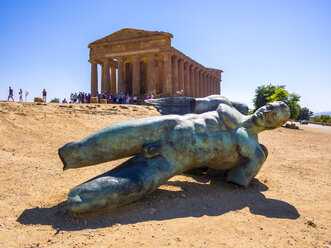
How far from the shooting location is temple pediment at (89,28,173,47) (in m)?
26.9

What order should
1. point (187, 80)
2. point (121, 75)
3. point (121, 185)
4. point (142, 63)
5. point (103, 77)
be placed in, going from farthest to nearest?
point (142, 63) → point (187, 80) → point (103, 77) → point (121, 75) → point (121, 185)

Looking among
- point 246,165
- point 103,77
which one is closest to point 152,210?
point 246,165

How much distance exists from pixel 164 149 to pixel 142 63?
3172cm

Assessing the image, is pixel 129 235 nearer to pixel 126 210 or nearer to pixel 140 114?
pixel 126 210

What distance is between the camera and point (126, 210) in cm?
319

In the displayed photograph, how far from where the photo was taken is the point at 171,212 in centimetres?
332

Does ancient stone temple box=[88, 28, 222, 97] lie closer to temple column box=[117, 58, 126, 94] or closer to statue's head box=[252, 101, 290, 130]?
temple column box=[117, 58, 126, 94]

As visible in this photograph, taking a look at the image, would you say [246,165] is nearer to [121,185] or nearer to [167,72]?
[121,185]

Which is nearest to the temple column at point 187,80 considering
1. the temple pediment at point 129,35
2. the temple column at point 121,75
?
the temple pediment at point 129,35

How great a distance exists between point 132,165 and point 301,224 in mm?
2408

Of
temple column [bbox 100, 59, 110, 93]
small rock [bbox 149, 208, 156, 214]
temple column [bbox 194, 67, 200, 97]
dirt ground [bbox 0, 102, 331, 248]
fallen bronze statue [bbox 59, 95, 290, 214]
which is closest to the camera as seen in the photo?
dirt ground [bbox 0, 102, 331, 248]

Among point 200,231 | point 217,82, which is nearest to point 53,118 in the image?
point 200,231

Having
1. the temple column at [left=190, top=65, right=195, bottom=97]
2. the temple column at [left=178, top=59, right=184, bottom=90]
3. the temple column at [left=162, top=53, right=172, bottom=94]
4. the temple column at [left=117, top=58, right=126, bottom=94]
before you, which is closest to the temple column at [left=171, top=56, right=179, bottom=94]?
the temple column at [left=162, top=53, right=172, bottom=94]

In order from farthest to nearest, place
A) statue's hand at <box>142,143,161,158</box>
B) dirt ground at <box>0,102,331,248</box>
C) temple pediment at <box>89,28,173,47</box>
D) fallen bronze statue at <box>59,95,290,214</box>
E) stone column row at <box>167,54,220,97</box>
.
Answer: stone column row at <box>167,54,220,97</box>
temple pediment at <box>89,28,173,47</box>
statue's hand at <box>142,143,161,158</box>
fallen bronze statue at <box>59,95,290,214</box>
dirt ground at <box>0,102,331,248</box>
